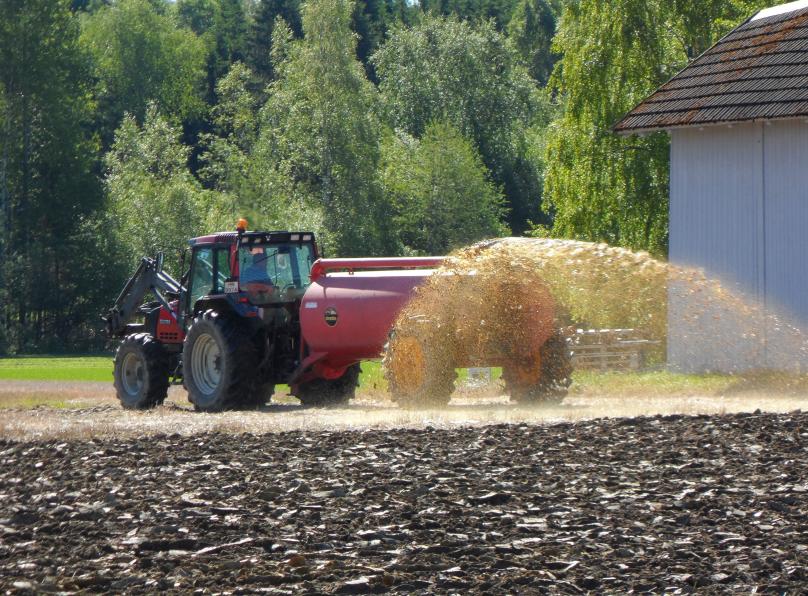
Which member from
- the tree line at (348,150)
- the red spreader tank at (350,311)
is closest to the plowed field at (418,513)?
the red spreader tank at (350,311)

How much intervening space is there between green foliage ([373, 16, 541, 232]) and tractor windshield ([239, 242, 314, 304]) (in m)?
50.2

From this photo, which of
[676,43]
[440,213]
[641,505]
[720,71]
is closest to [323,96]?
[440,213]

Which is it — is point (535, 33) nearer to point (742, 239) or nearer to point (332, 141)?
point (332, 141)

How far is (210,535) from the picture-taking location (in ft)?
27.3

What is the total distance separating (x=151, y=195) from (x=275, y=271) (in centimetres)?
4136

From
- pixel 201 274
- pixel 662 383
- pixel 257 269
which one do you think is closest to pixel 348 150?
pixel 662 383

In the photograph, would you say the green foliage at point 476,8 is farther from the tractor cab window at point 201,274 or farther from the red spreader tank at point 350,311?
the red spreader tank at point 350,311

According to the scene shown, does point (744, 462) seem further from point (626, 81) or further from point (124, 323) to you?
point (626, 81)

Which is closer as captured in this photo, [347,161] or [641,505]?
[641,505]

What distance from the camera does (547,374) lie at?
17.8 meters

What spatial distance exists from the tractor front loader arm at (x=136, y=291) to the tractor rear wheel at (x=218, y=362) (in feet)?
7.12

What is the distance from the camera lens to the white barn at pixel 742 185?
21.3m

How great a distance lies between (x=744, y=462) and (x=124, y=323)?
13.0 meters

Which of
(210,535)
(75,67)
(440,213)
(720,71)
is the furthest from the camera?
(440,213)
